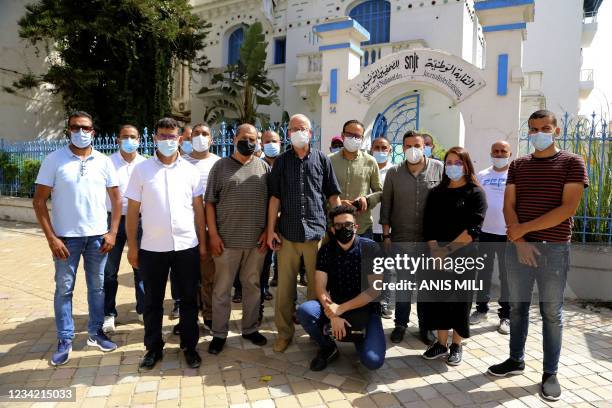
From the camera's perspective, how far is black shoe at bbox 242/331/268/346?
3714 mm

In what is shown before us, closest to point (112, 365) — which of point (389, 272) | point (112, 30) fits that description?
point (389, 272)

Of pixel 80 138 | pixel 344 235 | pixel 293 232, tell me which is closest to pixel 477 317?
pixel 344 235

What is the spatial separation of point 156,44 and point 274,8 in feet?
15.0

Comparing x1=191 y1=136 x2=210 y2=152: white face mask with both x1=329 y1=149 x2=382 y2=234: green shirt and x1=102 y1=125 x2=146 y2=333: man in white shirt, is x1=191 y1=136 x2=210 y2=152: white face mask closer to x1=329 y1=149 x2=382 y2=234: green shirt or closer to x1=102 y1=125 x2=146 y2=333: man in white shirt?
x1=102 y1=125 x2=146 y2=333: man in white shirt

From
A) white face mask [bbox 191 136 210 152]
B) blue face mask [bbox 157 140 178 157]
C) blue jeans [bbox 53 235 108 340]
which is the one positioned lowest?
blue jeans [bbox 53 235 108 340]

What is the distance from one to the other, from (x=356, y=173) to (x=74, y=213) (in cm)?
236

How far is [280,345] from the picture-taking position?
361cm

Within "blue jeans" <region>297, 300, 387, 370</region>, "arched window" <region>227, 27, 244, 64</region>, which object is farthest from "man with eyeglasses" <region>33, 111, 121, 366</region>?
"arched window" <region>227, 27, 244, 64</region>

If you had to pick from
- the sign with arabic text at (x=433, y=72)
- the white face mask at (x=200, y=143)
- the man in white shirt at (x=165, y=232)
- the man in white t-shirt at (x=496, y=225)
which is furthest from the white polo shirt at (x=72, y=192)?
the sign with arabic text at (x=433, y=72)

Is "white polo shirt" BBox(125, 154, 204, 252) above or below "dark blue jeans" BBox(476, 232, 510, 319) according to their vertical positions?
above

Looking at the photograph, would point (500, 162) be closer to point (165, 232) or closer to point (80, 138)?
point (165, 232)

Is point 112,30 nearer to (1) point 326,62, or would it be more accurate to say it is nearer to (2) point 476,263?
(1) point 326,62

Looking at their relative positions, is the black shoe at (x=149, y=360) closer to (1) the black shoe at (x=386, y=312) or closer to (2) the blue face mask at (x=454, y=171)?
(1) the black shoe at (x=386, y=312)

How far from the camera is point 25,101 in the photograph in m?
14.1
